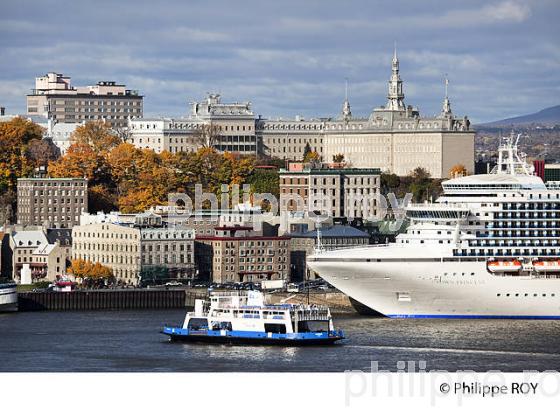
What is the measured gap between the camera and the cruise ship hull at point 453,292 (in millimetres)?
46844

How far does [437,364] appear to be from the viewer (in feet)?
127

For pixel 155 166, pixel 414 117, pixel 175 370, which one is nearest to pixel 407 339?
pixel 175 370

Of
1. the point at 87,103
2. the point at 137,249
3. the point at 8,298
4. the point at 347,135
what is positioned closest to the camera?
the point at 8,298

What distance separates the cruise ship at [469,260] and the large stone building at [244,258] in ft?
31.6

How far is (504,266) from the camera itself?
4734 cm

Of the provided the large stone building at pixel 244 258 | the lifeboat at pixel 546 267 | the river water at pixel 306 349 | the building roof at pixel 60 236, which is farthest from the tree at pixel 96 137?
the lifeboat at pixel 546 267

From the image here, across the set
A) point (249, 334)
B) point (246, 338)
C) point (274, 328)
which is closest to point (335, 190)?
point (274, 328)

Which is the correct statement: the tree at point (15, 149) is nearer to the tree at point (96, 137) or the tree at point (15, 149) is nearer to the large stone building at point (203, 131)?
the tree at point (96, 137)

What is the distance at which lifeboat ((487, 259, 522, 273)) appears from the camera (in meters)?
47.2

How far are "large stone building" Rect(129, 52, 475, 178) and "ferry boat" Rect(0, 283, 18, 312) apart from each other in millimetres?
36511

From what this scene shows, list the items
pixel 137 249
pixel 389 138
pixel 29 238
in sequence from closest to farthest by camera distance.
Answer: pixel 137 249 < pixel 29 238 < pixel 389 138

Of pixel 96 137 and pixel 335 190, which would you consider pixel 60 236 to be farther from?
pixel 96 137

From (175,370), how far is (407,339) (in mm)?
5816

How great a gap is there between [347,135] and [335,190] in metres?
20.6
